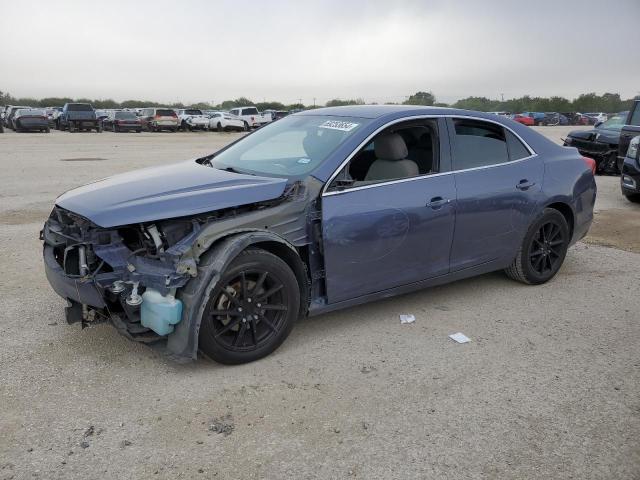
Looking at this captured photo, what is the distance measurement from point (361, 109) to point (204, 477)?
10.5 ft

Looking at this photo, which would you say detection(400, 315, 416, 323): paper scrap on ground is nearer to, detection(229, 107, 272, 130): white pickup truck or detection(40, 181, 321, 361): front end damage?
detection(40, 181, 321, 361): front end damage

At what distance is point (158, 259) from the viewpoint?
11.7ft

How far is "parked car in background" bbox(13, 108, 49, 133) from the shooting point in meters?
32.8

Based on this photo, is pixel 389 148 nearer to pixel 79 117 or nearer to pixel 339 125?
pixel 339 125

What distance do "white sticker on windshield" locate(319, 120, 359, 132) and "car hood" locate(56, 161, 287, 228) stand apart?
0.77 metres

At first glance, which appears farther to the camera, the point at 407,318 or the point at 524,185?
the point at 524,185

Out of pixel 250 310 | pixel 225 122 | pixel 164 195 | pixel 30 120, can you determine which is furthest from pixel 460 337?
pixel 225 122

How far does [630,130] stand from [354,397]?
29.3 feet

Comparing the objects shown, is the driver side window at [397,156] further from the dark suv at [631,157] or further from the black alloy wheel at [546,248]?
the dark suv at [631,157]

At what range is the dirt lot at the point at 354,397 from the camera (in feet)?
9.10

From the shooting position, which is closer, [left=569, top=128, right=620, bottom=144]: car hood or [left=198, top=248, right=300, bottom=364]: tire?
[left=198, top=248, right=300, bottom=364]: tire

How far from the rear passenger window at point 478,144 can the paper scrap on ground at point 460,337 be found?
4.39ft

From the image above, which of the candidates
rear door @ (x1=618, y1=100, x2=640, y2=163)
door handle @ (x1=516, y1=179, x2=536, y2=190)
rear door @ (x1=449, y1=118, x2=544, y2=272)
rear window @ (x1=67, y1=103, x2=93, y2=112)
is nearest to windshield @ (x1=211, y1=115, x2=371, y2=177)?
rear door @ (x1=449, y1=118, x2=544, y2=272)

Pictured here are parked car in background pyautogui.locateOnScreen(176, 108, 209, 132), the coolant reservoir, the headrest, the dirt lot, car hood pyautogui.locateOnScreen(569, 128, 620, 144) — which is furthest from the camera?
parked car in background pyautogui.locateOnScreen(176, 108, 209, 132)
